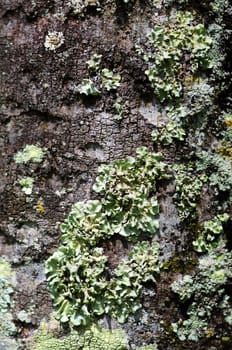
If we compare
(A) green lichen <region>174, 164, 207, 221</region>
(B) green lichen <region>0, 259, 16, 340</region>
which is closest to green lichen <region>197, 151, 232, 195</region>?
(A) green lichen <region>174, 164, 207, 221</region>

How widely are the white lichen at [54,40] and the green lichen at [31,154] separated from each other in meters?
0.22

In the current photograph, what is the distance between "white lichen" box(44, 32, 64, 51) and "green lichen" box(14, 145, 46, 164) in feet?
0.73

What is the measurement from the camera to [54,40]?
121cm


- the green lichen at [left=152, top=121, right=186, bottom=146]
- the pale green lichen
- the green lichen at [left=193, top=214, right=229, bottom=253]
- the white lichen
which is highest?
the white lichen

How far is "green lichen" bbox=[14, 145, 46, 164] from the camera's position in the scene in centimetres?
123

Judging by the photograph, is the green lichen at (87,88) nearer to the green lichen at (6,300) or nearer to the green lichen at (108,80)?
the green lichen at (108,80)

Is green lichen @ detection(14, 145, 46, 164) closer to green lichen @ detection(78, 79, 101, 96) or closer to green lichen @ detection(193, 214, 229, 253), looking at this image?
green lichen @ detection(78, 79, 101, 96)

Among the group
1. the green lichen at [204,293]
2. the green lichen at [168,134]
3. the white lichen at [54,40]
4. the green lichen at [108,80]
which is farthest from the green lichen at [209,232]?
the white lichen at [54,40]

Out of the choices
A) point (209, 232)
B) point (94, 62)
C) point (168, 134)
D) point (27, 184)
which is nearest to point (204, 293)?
point (209, 232)

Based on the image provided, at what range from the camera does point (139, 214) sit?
1.22 meters

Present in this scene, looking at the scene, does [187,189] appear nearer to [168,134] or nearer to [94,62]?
[168,134]

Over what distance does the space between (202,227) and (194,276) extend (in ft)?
0.37

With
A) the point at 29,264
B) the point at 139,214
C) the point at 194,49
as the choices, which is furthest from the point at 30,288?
the point at 194,49

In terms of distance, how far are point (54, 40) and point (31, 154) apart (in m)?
0.26
